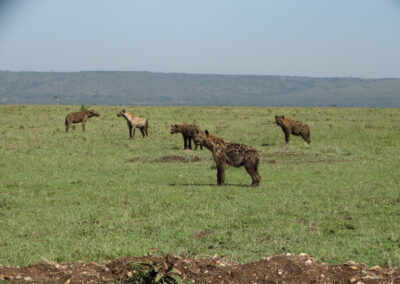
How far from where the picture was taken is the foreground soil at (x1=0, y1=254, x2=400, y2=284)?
5379 mm

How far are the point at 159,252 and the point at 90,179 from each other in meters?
7.02

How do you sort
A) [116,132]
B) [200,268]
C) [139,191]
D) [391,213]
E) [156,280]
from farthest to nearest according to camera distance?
[116,132] → [139,191] → [391,213] → [200,268] → [156,280]

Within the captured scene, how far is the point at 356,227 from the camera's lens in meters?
8.77

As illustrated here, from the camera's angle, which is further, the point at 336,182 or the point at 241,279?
the point at 336,182

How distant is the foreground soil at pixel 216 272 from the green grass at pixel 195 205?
50.0 inches

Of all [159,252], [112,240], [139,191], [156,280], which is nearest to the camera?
[156,280]

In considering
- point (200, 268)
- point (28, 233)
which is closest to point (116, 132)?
point (28, 233)

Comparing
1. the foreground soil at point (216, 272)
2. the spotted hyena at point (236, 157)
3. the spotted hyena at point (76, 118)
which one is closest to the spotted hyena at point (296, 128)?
the spotted hyena at point (236, 157)

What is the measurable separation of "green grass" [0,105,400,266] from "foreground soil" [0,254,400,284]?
127 centimetres

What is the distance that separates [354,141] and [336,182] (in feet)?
33.0

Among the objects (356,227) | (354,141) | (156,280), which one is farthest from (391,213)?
(354,141)

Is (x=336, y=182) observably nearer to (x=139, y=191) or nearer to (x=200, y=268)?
(x=139, y=191)

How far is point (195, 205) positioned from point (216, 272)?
192 inches

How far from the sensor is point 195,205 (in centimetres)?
1045
